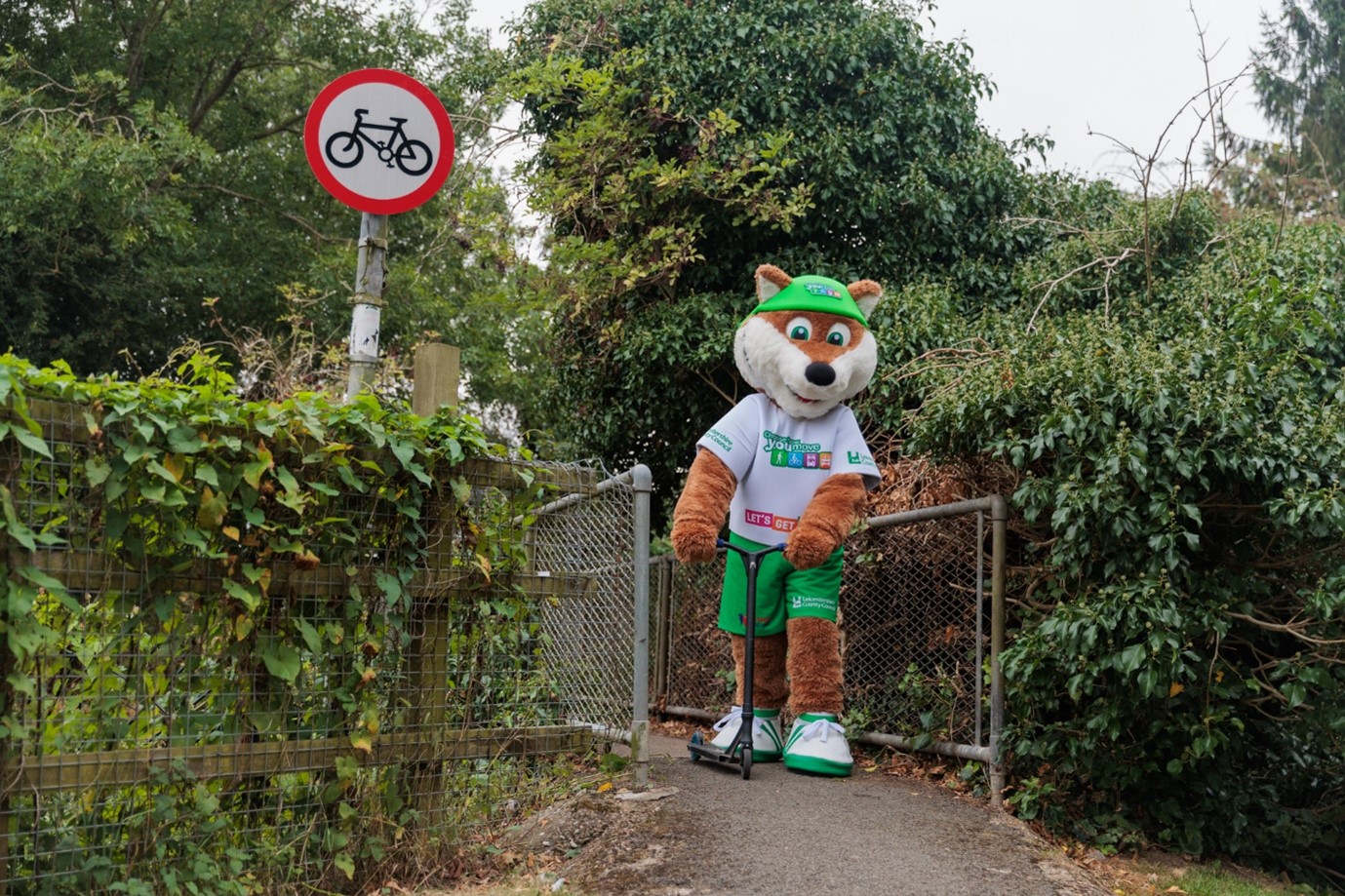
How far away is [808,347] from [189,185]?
1353 centimetres

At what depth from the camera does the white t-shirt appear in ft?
19.1

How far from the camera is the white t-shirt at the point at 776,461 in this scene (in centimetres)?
582

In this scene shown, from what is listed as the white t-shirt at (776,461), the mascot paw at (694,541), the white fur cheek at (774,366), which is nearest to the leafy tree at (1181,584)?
the white t-shirt at (776,461)

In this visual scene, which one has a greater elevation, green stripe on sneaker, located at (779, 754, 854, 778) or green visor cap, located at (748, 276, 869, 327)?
green visor cap, located at (748, 276, 869, 327)

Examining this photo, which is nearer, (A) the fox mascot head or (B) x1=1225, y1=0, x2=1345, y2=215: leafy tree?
(A) the fox mascot head

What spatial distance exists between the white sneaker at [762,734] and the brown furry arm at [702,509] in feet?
2.82

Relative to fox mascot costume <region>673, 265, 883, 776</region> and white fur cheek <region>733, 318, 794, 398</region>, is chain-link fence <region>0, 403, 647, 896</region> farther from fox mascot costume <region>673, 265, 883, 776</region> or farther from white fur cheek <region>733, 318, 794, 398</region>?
white fur cheek <region>733, 318, 794, 398</region>

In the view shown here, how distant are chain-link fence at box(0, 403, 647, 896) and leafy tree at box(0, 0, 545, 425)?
9.30 meters

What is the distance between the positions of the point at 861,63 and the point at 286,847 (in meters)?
8.13

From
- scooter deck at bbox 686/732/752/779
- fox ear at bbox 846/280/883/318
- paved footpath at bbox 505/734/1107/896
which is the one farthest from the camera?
fox ear at bbox 846/280/883/318

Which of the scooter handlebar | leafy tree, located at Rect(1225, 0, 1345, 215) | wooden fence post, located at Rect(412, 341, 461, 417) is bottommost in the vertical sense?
the scooter handlebar

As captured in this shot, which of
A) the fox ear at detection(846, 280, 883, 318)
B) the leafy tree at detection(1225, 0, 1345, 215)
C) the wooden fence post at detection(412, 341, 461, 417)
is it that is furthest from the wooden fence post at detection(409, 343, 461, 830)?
the leafy tree at detection(1225, 0, 1345, 215)

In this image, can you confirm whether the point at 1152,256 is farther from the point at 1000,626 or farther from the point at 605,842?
the point at 605,842

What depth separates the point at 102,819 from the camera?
141 inches
